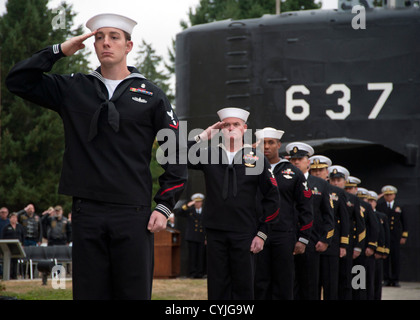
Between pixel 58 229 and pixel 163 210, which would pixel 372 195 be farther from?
pixel 163 210

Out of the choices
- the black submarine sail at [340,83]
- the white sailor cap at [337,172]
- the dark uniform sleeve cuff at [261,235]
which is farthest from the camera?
the black submarine sail at [340,83]

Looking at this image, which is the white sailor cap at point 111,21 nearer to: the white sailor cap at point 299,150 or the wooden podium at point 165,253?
the white sailor cap at point 299,150

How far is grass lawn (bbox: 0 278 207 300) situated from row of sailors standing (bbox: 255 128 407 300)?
7.39 ft

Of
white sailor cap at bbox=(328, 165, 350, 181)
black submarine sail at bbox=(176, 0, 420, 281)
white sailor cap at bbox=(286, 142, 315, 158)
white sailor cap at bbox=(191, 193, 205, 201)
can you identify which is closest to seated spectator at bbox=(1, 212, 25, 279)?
white sailor cap at bbox=(191, 193, 205, 201)

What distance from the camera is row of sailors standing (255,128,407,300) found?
8.16m

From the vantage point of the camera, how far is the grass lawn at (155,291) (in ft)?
36.3

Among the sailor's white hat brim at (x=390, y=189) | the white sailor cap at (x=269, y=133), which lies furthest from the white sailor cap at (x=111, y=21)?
the sailor's white hat brim at (x=390, y=189)

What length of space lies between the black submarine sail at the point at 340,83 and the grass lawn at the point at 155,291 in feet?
10.2

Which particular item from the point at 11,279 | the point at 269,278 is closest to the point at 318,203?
the point at 269,278

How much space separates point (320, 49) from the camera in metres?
12.9

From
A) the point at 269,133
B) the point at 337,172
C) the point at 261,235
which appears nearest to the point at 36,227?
the point at 337,172

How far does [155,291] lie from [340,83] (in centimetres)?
479
